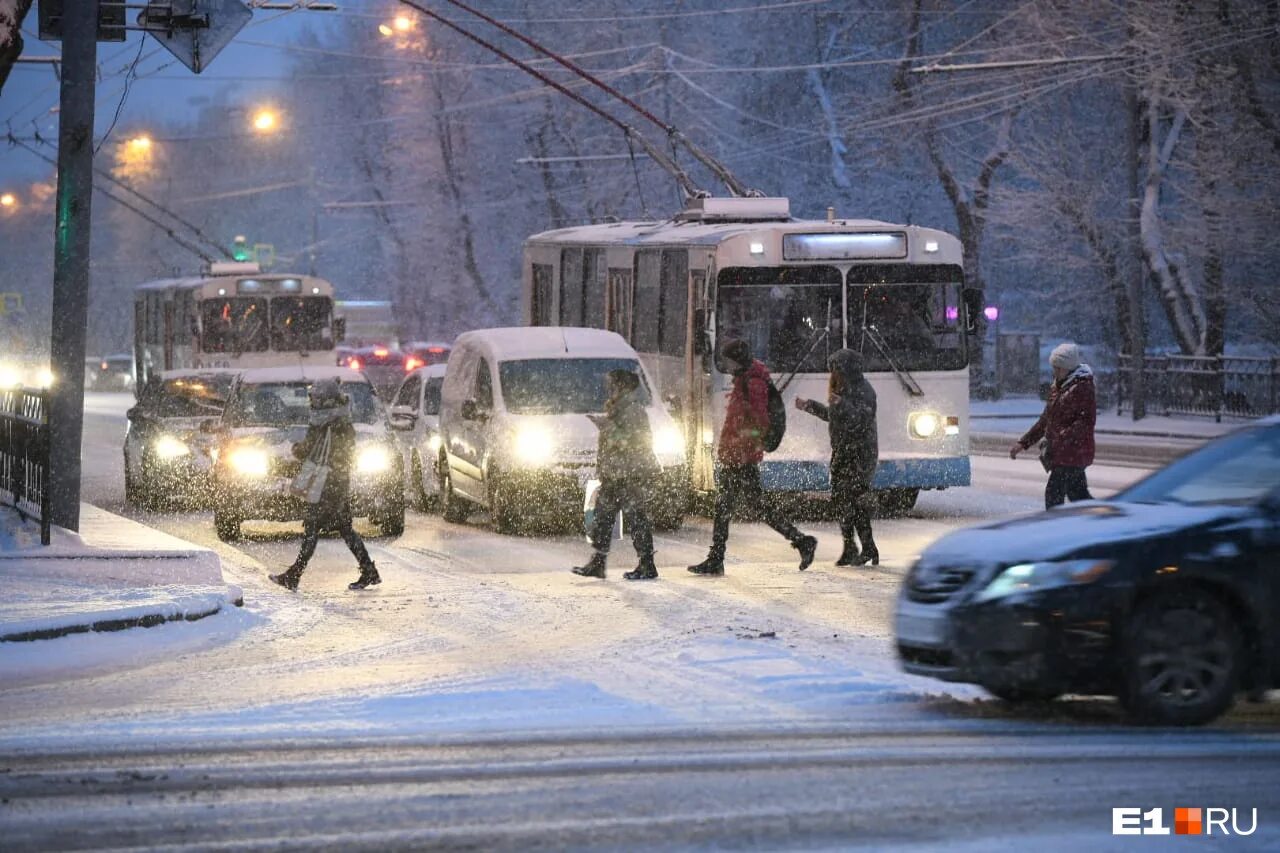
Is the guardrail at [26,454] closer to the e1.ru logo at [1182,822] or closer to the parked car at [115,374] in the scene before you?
the e1.ru logo at [1182,822]

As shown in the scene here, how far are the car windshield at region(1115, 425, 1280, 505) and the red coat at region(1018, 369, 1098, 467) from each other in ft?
14.3

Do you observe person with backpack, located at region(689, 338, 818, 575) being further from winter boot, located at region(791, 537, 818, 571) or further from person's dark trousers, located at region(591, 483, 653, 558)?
person's dark trousers, located at region(591, 483, 653, 558)

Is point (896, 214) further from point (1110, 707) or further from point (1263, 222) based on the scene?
point (1110, 707)

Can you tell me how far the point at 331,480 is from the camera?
1543 centimetres

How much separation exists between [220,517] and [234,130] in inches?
4586

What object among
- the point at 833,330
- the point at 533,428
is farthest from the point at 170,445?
the point at 833,330

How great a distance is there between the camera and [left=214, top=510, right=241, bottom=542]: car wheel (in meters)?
19.7

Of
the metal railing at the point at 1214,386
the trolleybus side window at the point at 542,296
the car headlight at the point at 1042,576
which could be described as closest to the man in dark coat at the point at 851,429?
the car headlight at the point at 1042,576

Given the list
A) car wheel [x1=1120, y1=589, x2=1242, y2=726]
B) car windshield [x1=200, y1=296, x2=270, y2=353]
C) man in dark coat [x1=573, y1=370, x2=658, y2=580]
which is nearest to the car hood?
car wheel [x1=1120, y1=589, x2=1242, y2=726]

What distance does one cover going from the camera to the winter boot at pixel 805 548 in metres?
16.3

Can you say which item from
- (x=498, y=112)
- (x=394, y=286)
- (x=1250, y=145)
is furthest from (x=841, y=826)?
(x=394, y=286)

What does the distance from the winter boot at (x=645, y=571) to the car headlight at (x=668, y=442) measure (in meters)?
3.95

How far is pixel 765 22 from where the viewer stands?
63.5 metres

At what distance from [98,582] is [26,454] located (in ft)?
9.87
